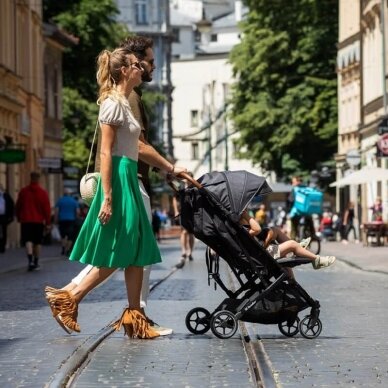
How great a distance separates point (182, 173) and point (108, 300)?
669cm

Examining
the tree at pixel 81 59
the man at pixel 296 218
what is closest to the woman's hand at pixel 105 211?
the man at pixel 296 218

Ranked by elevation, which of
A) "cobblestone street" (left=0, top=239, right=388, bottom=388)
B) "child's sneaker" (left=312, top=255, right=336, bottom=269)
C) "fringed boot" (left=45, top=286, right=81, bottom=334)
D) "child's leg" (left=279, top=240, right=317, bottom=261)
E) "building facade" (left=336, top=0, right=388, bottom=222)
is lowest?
"cobblestone street" (left=0, top=239, right=388, bottom=388)

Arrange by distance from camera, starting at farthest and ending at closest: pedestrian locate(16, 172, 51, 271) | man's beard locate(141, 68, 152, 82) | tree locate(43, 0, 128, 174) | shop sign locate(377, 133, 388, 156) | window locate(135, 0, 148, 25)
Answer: window locate(135, 0, 148, 25) < tree locate(43, 0, 128, 174) < shop sign locate(377, 133, 388, 156) < pedestrian locate(16, 172, 51, 271) < man's beard locate(141, 68, 152, 82)

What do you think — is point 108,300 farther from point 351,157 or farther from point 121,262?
point 351,157

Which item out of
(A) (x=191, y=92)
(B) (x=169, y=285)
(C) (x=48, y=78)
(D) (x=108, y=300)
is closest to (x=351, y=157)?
(C) (x=48, y=78)

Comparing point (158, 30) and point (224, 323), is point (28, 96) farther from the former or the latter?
point (158, 30)

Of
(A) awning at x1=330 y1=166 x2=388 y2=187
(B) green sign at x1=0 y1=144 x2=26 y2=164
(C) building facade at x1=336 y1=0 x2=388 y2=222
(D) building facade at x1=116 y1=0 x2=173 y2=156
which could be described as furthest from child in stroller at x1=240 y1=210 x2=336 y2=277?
(D) building facade at x1=116 y1=0 x2=173 y2=156

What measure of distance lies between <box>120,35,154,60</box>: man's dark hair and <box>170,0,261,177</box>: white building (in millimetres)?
134008

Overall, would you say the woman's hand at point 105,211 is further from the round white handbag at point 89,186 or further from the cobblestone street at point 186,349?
the cobblestone street at point 186,349

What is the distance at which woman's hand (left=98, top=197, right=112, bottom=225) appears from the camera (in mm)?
12988

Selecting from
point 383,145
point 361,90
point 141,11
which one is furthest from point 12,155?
point 141,11

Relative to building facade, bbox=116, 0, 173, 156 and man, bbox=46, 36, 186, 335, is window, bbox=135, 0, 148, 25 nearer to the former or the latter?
building facade, bbox=116, 0, 173, 156

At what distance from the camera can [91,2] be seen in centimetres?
7425

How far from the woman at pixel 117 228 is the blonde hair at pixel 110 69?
2cm
